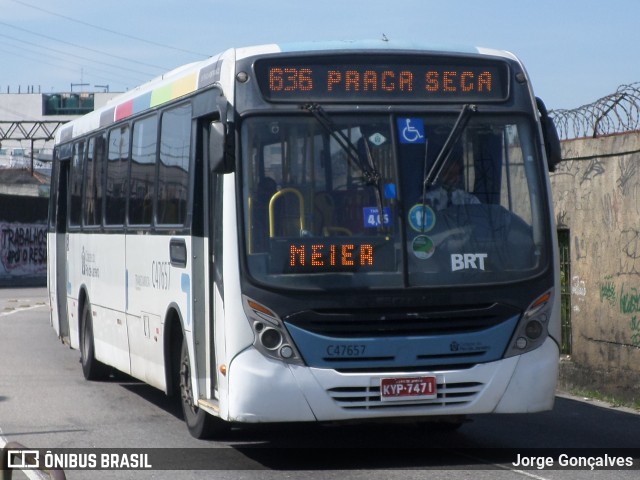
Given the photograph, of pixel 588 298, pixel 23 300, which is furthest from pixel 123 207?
pixel 23 300

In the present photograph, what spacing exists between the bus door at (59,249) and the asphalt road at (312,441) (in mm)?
2745

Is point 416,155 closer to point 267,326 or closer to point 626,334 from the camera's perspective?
point 267,326

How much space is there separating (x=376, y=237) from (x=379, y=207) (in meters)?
0.22

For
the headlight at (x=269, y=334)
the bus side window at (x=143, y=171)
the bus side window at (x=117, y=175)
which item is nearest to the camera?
the headlight at (x=269, y=334)

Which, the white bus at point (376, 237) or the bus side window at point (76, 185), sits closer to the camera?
the white bus at point (376, 237)

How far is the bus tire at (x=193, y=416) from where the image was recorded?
1018cm

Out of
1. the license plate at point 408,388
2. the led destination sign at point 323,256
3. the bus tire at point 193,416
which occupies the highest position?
the led destination sign at point 323,256

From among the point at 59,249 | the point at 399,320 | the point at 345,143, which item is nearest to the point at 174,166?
the point at 345,143

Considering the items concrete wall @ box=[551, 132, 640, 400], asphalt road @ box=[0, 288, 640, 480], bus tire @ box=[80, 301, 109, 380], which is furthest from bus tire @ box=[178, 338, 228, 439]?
concrete wall @ box=[551, 132, 640, 400]

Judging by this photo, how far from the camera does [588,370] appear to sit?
14633mm

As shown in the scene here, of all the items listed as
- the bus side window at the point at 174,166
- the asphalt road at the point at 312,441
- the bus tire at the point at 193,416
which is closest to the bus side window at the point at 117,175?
the bus side window at the point at 174,166

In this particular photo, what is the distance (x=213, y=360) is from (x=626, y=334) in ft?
20.2

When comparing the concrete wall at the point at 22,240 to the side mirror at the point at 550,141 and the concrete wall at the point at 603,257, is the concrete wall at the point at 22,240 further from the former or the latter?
the side mirror at the point at 550,141

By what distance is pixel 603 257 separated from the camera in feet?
47.8
